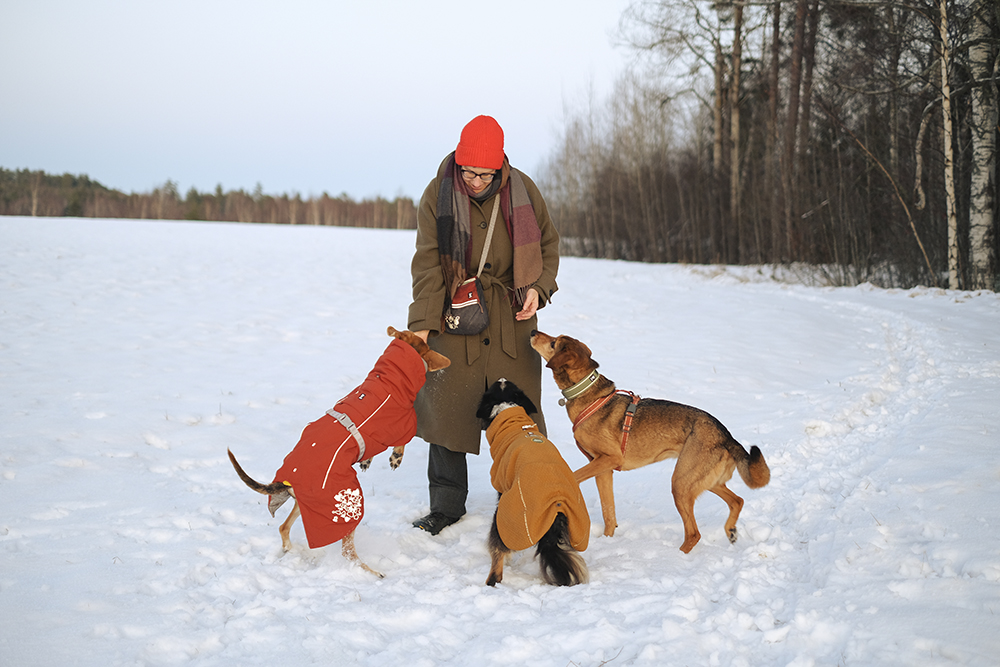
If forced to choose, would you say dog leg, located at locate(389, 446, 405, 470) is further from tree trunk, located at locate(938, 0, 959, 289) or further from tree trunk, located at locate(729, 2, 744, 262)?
tree trunk, located at locate(729, 2, 744, 262)

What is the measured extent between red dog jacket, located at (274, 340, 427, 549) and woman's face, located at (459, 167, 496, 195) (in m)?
1.06

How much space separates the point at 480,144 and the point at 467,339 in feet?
3.89

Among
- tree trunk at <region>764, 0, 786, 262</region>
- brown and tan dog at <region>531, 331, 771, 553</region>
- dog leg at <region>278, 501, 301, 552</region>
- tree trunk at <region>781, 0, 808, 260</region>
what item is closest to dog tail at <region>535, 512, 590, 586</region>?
brown and tan dog at <region>531, 331, 771, 553</region>

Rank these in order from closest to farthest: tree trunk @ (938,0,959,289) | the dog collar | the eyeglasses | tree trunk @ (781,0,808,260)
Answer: the eyeglasses, the dog collar, tree trunk @ (938,0,959,289), tree trunk @ (781,0,808,260)

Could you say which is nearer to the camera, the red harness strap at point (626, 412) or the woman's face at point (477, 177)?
the woman's face at point (477, 177)

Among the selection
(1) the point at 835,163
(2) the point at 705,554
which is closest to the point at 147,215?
(1) the point at 835,163

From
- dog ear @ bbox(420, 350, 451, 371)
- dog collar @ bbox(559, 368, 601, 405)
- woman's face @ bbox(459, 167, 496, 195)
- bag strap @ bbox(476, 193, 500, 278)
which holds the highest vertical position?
woman's face @ bbox(459, 167, 496, 195)

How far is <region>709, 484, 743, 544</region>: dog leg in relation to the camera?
3588 mm

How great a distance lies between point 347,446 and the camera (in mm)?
3303

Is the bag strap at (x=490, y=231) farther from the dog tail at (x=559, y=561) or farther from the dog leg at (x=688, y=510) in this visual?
the dog leg at (x=688, y=510)

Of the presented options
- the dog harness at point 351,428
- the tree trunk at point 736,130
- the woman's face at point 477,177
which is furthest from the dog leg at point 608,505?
the tree trunk at point 736,130

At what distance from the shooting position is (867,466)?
4355 millimetres

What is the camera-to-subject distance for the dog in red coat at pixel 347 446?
3160mm

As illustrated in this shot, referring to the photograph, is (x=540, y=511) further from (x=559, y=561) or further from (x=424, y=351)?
(x=424, y=351)
